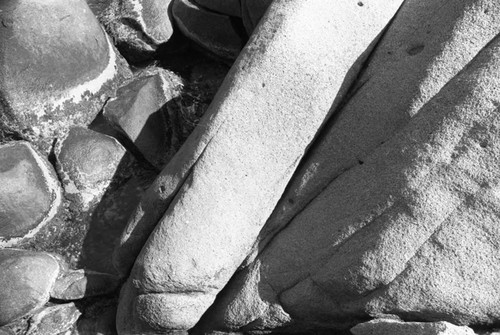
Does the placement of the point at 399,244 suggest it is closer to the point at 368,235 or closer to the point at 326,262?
the point at 368,235

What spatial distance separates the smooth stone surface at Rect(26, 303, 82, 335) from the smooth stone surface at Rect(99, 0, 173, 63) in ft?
2.79

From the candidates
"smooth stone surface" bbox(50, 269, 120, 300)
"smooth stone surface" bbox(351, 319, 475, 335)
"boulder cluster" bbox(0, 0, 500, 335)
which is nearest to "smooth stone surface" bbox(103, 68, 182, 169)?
"boulder cluster" bbox(0, 0, 500, 335)

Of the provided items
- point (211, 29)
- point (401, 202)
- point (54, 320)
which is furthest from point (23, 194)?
point (401, 202)

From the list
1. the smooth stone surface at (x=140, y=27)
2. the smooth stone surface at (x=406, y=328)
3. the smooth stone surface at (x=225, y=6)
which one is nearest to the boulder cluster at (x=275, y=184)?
the smooth stone surface at (x=406, y=328)

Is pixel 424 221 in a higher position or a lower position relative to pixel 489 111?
lower

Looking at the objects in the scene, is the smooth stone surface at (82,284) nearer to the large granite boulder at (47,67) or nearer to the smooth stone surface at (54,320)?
the smooth stone surface at (54,320)

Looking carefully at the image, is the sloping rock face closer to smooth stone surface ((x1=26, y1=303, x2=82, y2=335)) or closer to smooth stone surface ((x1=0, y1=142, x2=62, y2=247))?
smooth stone surface ((x1=26, y1=303, x2=82, y2=335))

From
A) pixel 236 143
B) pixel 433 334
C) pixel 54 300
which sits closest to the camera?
pixel 433 334

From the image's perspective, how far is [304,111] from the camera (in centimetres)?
184

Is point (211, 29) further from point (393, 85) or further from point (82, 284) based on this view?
point (82, 284)

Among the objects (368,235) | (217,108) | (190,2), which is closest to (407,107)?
(368,235)

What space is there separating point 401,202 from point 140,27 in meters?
1.13

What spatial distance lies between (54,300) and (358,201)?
0.83m

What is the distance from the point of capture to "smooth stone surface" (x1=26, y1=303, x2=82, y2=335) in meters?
1.94
